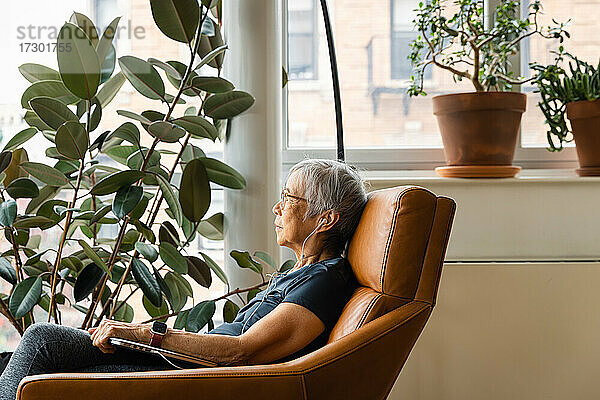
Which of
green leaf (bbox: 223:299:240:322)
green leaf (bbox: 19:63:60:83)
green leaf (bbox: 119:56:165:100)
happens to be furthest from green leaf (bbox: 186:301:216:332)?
green leaf (bbox: 19:63:60:83)

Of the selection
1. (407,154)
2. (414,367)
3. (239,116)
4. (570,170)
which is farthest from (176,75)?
(570,170)

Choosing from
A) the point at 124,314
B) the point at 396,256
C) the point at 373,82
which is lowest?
the point at 124,314

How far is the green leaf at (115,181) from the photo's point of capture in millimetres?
1811

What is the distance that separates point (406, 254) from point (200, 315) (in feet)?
2.64

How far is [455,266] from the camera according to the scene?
2.25m

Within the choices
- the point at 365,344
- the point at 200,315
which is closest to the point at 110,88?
the point at 200,315

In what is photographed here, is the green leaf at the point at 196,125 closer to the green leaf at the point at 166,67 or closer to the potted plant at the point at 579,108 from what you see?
the green leaf at the point at 166,67

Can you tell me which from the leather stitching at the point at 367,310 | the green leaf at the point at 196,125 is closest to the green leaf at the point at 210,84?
the green leaf at the point at 196,125

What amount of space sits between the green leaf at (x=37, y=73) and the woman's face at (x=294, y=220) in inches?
36.0

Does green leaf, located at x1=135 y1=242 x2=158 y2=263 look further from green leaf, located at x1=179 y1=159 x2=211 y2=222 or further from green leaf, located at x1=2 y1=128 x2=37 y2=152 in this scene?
green leaf, located at x1=2 y1=128 x2=37 y2=152

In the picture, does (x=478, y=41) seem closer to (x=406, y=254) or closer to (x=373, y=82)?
(x=373, y=82)

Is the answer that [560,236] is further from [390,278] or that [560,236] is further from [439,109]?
[390,278]

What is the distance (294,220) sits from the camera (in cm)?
173

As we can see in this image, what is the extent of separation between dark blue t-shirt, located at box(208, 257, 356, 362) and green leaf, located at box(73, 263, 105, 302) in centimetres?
45
